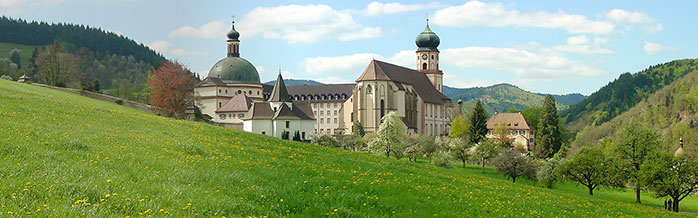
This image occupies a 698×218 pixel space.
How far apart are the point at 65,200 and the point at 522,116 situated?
134004mm

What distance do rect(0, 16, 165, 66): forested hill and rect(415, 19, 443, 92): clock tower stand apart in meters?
91.4

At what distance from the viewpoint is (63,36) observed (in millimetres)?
189250

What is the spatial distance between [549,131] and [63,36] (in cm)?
15096

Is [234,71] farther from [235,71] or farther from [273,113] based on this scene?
[273,113]

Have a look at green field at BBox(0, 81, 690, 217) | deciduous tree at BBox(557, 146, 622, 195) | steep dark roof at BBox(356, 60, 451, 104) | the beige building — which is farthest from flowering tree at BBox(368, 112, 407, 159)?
the beige building

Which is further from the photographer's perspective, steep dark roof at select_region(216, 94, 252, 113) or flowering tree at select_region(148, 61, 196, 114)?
steep dark roof at select_region(216, 94, 252, 113)

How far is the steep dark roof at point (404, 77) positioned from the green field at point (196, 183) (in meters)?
82.7

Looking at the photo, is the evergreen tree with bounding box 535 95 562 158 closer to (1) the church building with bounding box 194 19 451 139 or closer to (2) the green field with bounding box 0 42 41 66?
(1) the church building with bounding box 194 19 451 139

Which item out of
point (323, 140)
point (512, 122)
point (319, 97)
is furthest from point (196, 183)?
point (512, 122)

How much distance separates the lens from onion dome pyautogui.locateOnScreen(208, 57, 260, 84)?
121562mm

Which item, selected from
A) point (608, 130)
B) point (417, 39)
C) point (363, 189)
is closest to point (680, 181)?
point (363, 189)

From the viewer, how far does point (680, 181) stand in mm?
42406

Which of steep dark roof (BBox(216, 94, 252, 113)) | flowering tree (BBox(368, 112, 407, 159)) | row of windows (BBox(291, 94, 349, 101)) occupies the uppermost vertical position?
row of windows (BBox(291, 94, 349, 101))

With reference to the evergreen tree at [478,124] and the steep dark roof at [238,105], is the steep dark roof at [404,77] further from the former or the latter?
the steep dark roof at [238,105]
